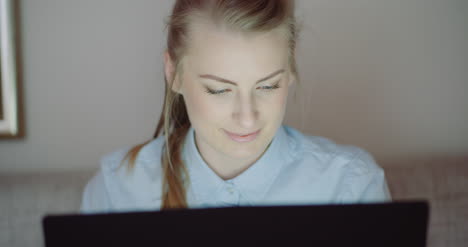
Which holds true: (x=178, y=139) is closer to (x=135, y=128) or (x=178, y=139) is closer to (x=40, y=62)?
(x=135, y=128)

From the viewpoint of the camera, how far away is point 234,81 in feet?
2.61

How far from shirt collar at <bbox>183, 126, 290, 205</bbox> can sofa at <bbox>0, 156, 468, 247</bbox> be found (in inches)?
17.9

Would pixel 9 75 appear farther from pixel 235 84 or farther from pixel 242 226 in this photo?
pixel 242 226

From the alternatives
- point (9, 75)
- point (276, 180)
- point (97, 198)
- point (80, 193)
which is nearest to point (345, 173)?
point (276, 180)

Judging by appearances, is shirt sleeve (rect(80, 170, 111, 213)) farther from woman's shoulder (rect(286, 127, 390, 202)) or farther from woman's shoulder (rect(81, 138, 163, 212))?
woman's shoulder (rect(286, 127, 390, 202))

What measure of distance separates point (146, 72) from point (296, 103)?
0.57 meters

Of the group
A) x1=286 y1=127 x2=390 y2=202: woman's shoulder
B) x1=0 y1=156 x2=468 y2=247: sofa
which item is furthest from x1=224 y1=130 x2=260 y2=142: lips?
x1=0 y1=156 x2=468 y2=247: sofa

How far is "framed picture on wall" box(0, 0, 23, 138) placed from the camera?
133cm

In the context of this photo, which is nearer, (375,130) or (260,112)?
(260,112)

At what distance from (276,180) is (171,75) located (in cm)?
38

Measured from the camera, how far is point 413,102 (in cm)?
159

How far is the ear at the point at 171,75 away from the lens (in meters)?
0.94

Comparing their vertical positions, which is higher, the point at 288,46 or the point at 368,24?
the point at 368,24

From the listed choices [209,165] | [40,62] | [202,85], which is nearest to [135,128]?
[40,62]
